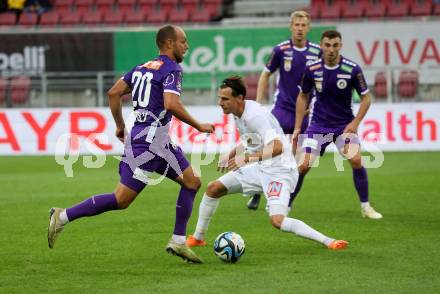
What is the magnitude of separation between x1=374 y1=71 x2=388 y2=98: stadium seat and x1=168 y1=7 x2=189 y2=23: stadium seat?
7005mm

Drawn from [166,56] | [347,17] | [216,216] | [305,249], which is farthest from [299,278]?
[347,17]

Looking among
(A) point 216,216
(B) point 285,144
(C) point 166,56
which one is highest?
(C) point 166,56

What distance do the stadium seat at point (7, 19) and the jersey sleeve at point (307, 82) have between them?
17.8 meters

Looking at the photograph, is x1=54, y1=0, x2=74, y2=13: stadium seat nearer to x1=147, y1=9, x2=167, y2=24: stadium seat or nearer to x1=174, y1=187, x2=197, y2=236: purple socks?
x1=147, y1=9, x2=167, y2=24: stadium seat

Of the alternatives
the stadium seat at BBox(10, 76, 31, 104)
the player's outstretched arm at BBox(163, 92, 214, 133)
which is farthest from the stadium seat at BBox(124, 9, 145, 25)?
the player's outstretched arm at BBox(163, 92, 214, 133)

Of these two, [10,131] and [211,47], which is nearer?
[10,131]

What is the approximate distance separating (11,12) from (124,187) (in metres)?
20.7

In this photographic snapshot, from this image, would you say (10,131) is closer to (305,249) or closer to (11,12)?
(11,12)

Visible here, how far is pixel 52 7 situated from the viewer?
28.1 meters

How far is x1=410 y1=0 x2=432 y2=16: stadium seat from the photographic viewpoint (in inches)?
998

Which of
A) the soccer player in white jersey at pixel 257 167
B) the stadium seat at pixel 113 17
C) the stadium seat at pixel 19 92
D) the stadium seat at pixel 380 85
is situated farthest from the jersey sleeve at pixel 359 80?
the stadium seat at pixel 113 17

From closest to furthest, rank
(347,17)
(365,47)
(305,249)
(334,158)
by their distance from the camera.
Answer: (305,249) < (334,158) < (365,47) < (347,17)

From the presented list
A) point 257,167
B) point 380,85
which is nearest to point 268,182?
point 257,167

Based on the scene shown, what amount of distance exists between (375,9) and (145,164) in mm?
18703
